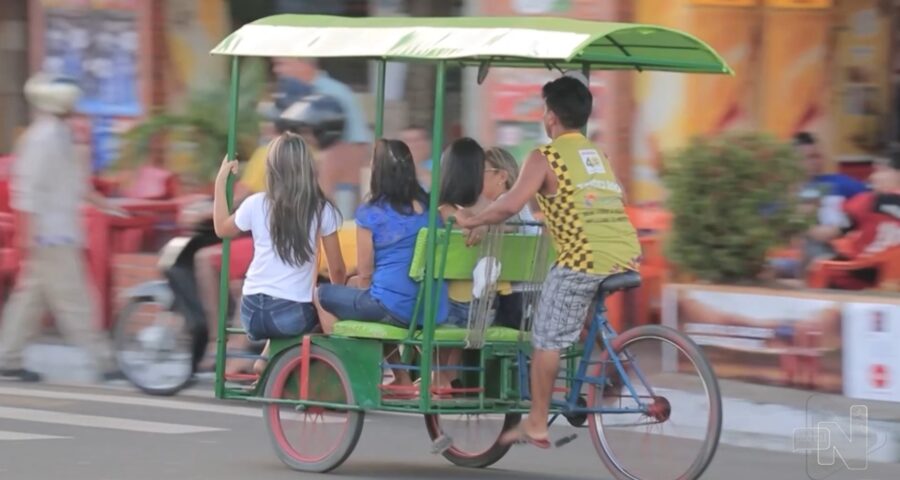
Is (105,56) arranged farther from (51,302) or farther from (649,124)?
(649,124)

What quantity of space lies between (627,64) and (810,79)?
589 cm

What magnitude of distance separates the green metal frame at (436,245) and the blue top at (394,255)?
11 cm

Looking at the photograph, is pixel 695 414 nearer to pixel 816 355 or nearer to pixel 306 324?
pixel 306 324

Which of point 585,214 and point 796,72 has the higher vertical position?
point 796,72

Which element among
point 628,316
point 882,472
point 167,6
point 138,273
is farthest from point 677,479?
point 167,6

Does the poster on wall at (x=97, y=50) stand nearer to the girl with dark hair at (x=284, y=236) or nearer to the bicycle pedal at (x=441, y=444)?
the girl with dark hair at (x=284, y=236)

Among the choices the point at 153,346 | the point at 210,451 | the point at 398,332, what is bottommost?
the point at 210,451

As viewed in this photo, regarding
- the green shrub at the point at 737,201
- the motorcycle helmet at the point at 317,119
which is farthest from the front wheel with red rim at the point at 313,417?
the green shrub at the point at 737,201

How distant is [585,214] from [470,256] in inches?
25.1

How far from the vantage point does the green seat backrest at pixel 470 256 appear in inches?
329

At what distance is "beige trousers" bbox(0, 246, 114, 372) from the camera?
12.3m

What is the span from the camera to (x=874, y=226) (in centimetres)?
1220

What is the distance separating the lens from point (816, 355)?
10.4 metres

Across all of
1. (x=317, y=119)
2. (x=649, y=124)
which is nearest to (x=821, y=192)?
(x=649, y=124)
